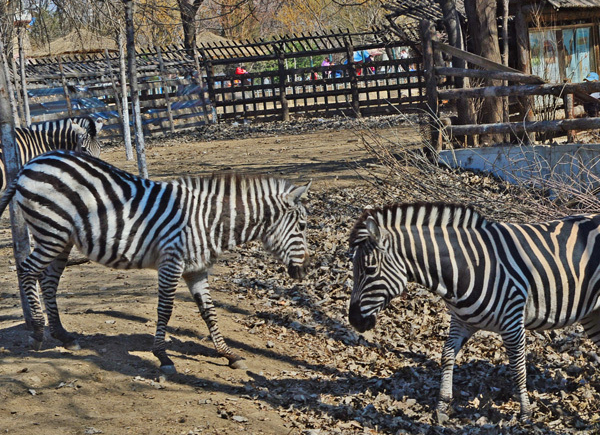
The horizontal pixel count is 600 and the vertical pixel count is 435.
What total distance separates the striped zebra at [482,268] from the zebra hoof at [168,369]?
1.69 meters

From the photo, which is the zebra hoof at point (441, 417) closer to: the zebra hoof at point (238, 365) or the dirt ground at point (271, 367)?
the dirt ground at point (271, 367)

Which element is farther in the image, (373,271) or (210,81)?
(210,81)

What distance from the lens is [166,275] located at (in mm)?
5711

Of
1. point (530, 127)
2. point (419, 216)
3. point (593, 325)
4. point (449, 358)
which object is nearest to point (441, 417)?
point (449, 358)

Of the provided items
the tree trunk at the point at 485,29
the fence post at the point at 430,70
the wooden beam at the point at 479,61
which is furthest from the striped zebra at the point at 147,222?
the tree trunk at the point at 485,29

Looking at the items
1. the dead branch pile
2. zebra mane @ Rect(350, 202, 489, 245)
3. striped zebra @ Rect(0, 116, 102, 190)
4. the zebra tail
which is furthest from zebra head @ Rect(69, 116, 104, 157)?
zebra mane @ Rect(350, 202, 489, 245)

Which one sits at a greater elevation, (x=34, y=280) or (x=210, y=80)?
(x=210, y=80)

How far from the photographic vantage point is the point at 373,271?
16.5 ft

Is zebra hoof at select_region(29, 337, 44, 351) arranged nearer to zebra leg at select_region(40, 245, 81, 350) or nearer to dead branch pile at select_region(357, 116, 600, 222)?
zebra leg at select_region(40, 245, 81, 350)

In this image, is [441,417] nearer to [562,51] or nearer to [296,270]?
[296,270]

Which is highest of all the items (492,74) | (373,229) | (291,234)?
(492,74)

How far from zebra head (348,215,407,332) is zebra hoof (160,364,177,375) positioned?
168 centimetres

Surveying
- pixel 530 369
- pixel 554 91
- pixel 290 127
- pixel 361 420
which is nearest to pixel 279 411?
pixel 361 420

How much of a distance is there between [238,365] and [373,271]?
5.76 feet
